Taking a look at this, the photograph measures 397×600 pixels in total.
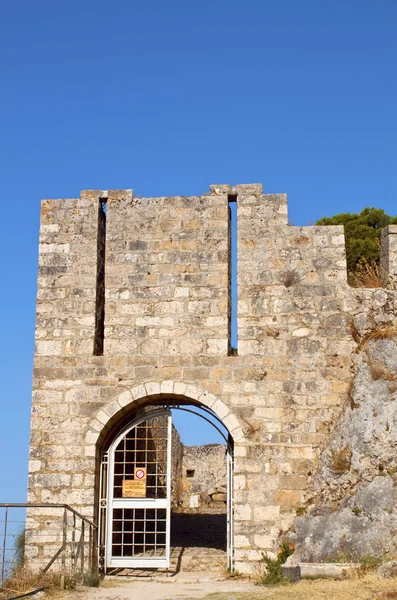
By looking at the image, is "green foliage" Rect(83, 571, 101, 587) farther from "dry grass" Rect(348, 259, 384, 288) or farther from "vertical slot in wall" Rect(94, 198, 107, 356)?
"dry grass" Rect(348, 259, 384, 288)

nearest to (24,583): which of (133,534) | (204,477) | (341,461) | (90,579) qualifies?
(90,579)

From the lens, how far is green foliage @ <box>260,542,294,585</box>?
9.60m

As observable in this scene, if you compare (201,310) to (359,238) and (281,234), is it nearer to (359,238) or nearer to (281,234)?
(281,234)

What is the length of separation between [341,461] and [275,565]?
1722 millimetres


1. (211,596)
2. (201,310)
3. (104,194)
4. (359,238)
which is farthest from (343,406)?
(359,238)

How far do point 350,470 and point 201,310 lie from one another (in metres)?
3.29

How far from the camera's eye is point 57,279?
464 inches

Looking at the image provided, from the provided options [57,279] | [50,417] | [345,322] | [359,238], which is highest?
[359,238]

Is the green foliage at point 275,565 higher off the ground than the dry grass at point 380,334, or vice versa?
Result: the dry grass at point 380,334

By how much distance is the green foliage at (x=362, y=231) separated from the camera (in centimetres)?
1966

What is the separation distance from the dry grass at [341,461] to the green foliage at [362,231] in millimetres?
9217

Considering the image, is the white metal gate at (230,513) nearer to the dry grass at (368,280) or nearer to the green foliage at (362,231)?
the dry grass at (368,280)

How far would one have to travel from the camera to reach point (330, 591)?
323 inches

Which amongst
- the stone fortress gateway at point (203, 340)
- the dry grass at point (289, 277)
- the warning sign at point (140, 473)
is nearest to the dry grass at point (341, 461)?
the stone fortress gateway at point (203, 340)
